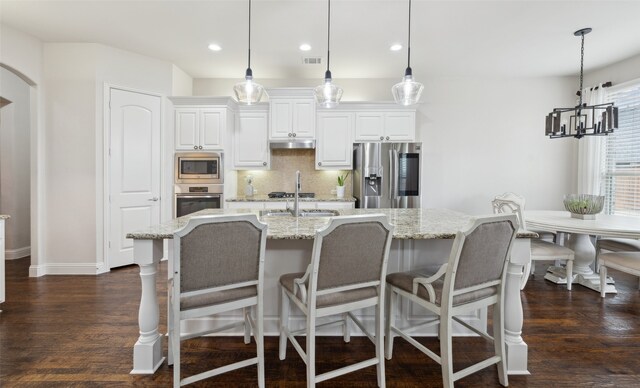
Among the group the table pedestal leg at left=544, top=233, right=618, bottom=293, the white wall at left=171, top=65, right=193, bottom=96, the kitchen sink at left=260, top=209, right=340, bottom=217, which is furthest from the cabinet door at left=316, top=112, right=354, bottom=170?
the table pedestal leg at left=544, top=233, right=618, bottom=293

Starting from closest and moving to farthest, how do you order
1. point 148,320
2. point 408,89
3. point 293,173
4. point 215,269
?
point 215,269
point 148,320
point 408,89
point 293,173

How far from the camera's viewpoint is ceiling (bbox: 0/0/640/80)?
2832 millimetres

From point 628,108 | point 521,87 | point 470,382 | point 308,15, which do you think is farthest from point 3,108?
point 628,108

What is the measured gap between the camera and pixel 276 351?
6.79 ft

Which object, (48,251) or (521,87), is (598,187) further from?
(48,251)

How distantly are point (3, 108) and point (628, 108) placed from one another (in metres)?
8.50

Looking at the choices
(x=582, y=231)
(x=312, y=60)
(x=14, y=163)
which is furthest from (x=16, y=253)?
(x=582, y=231)

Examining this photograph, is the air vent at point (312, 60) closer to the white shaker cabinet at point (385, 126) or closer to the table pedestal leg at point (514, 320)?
the white shaker cabinet at point (385, 126)

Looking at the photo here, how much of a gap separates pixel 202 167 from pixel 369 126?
2398 millimetres

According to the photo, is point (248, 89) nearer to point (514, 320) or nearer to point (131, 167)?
point (514, 320)

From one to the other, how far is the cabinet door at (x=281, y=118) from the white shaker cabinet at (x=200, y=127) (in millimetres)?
655

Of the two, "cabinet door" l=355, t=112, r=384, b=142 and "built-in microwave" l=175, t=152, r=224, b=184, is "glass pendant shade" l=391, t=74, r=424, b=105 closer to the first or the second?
"cabinet door" l=355, t=112, r=384, b=142

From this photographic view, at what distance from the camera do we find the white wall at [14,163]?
4355mm

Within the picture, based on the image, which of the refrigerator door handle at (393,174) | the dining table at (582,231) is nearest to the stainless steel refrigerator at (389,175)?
the refrigerator door handle at (393,174)
